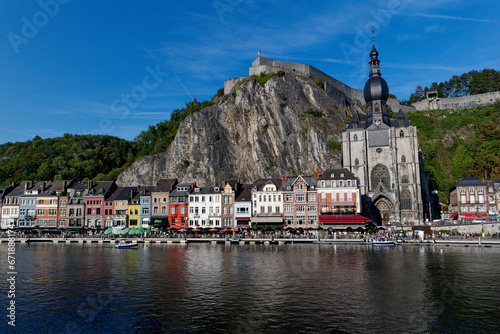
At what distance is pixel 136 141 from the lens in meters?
137

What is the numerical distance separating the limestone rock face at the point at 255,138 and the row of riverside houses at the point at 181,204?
1722cm

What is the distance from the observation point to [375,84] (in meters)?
91.2

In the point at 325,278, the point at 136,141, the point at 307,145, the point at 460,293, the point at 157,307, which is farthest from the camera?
the point at 136,141

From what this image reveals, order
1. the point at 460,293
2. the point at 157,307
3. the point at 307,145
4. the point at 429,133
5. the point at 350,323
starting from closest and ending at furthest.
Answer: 1. the point at 350,323
2. the point at 157,307
3. the point at 460,293
4. the point at 307,145
5. the point at 429,133

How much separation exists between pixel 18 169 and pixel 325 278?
117 metres

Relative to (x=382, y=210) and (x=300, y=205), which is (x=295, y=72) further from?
(x=300, y=205)

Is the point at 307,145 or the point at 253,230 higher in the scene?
the point at 307,145

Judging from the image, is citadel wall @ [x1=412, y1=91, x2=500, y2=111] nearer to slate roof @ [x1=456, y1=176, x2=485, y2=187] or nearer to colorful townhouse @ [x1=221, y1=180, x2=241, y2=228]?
slate roof @ [x1=456, y1=176, x2=485, y2=187]

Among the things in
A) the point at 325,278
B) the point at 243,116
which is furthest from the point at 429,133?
the point at 325,278

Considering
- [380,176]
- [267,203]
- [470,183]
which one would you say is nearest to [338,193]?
[267,203]

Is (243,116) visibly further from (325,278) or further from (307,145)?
(325,278)

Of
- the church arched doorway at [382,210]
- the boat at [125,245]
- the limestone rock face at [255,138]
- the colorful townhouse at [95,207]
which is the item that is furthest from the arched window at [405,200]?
the colorful townhouse at [95,207]

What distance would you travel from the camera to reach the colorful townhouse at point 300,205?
7375 centimetres

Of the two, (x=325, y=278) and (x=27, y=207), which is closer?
(x=325, y=278)
